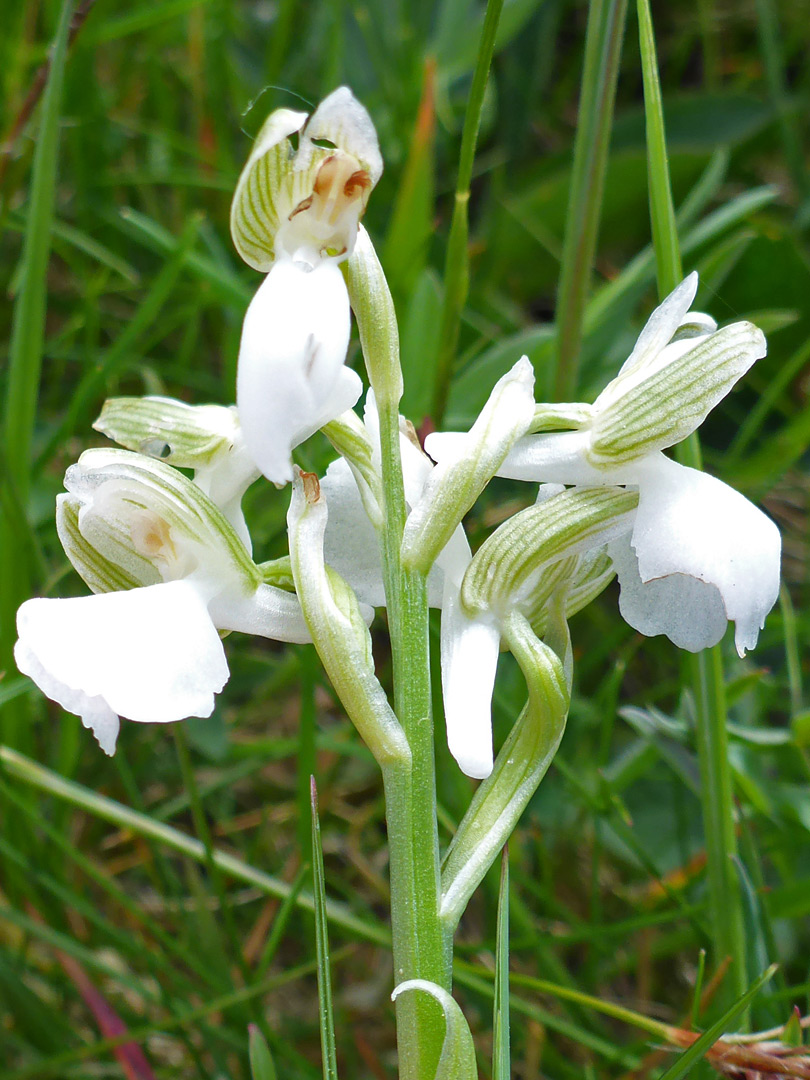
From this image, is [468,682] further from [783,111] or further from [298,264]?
[783,111]

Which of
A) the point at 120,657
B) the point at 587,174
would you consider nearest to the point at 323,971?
the point at 120,657

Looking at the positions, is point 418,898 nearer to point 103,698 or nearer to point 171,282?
point 103,698

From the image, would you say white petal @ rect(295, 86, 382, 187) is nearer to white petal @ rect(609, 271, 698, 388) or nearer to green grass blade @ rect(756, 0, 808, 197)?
white petal @ rect(609, 271, 698, 388)

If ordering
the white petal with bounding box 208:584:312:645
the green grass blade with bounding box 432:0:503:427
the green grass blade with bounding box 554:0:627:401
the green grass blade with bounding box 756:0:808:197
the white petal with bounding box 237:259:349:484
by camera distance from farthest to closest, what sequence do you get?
the green grass blade with bounding box 756:0:808:197
the green grass blade with bounding box 554:0:627:401
the green grass blade with bounding box 432:0:503:427
the white petal with bounding box 208:584:312:645
the white petal with bounding box 237:259:349:484

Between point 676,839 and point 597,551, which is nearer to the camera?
point 597,551

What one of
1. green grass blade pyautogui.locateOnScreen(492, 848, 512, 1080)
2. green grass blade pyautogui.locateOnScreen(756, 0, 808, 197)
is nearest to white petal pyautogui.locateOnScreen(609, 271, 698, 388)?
green grass blade pyautogui.locateOnScreen(492, 848, 512, 1080)

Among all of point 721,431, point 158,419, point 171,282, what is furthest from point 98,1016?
point 721,431
